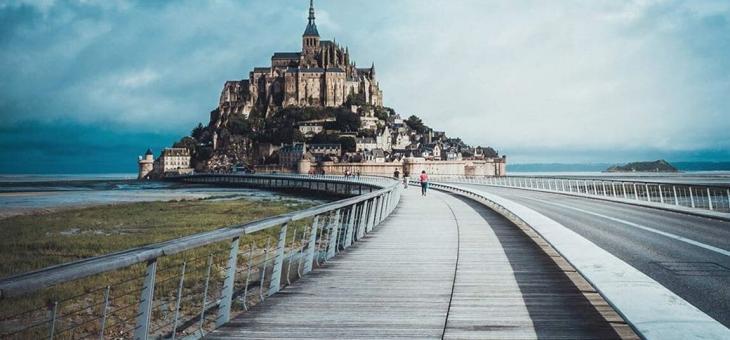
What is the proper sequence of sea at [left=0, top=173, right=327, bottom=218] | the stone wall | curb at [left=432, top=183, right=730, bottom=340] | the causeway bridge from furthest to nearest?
the stone wall, sea at [left=0, top=173, right=327, bottom=218], the causeway bridge, curb at [left=432, top=183, right=730, bottom=340]

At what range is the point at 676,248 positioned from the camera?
30.2 feet

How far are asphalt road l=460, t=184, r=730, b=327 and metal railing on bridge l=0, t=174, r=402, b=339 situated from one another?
4.38m

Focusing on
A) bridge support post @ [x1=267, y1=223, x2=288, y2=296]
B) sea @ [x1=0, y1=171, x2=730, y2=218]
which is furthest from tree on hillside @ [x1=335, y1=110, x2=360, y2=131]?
bridge support post @ [x1=267, y1=223, x2=288, y2=296]

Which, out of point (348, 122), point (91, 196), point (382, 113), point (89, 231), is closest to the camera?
point (89, 231)

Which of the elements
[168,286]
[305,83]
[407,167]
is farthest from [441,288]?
[305,83]

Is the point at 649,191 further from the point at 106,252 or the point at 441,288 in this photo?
the point at 441,288

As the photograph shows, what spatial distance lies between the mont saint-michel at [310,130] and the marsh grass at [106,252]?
8330 cm

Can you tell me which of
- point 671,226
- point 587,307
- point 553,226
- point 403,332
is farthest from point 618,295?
point 671,226

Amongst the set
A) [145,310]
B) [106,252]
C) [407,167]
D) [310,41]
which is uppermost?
[310,41]

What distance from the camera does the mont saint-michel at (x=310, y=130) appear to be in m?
124

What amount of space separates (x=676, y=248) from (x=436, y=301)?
595cm

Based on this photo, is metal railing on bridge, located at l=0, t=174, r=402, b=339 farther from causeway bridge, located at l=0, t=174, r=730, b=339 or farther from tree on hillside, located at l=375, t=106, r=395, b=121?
tree on hillside, located at l=375, t=106, r=395, b=121

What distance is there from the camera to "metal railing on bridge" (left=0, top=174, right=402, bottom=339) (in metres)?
3.38

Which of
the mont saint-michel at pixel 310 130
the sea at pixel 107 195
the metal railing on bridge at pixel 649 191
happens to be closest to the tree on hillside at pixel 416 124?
the mont saint-michel at pixel 310 130
